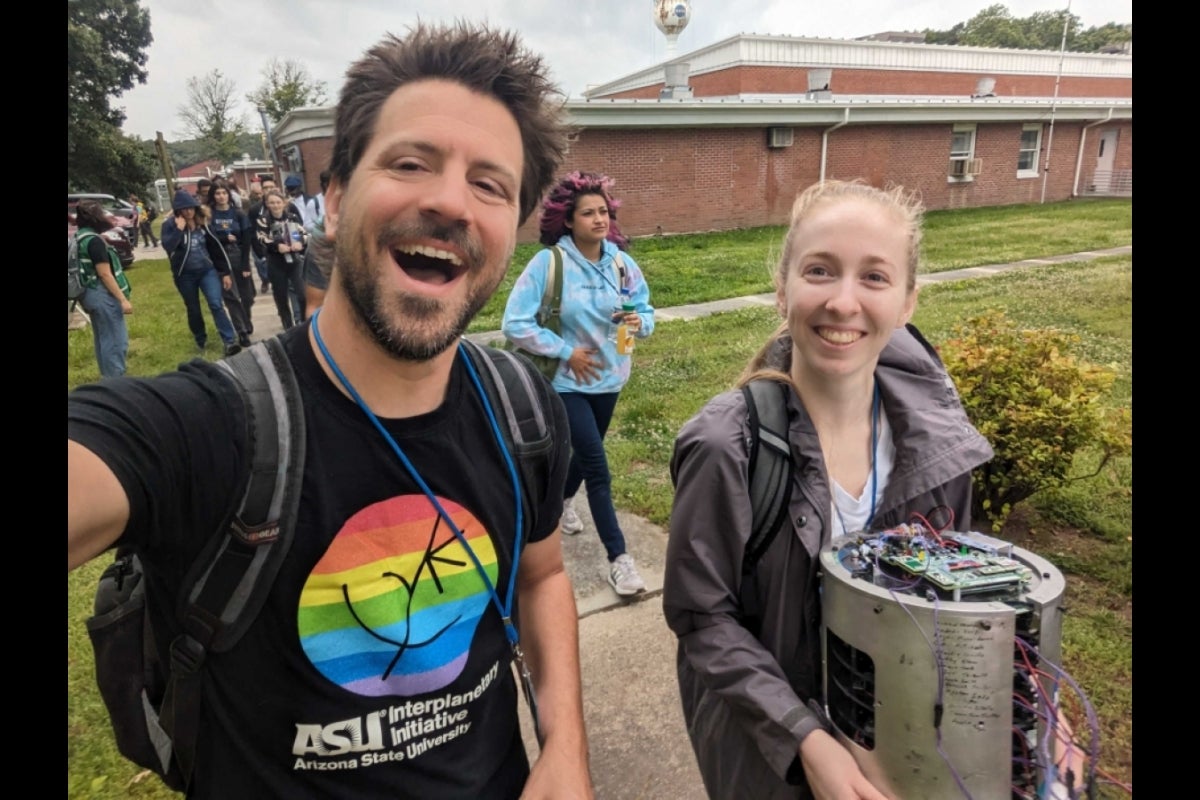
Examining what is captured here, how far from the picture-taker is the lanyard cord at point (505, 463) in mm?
1191

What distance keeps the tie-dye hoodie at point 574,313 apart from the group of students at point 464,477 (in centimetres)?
174

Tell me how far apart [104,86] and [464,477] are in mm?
34634

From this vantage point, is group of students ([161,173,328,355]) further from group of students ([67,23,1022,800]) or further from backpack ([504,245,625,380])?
group of students ([67,23,1022,800])

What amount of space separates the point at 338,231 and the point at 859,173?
22189 millimetres

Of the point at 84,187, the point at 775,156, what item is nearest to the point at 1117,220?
the point at 775,156

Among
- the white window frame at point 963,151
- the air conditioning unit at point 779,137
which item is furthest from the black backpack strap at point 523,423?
the white window frame at point 963,151

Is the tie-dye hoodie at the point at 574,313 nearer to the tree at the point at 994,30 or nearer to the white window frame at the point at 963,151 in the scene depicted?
the white window frame at the point at 963,151

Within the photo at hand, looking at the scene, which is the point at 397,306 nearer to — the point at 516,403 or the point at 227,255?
the point at 516,403

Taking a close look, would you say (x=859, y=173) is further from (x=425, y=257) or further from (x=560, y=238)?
(x=425, y=257)

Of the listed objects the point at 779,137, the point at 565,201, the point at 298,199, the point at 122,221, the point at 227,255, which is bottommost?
the point at 227,255

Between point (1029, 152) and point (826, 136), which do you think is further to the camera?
point (1029, 152)

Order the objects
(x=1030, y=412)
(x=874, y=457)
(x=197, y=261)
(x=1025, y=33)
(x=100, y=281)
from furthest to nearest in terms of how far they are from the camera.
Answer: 1. (x=1025, y=33)
2. (x=197, y=261)
3. (x=100, y=281)
4. (x=1030, y=412)
5. (x=874, y=457)

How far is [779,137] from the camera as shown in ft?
63.1

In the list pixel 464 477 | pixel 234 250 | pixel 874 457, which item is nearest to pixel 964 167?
pixel 234 250
